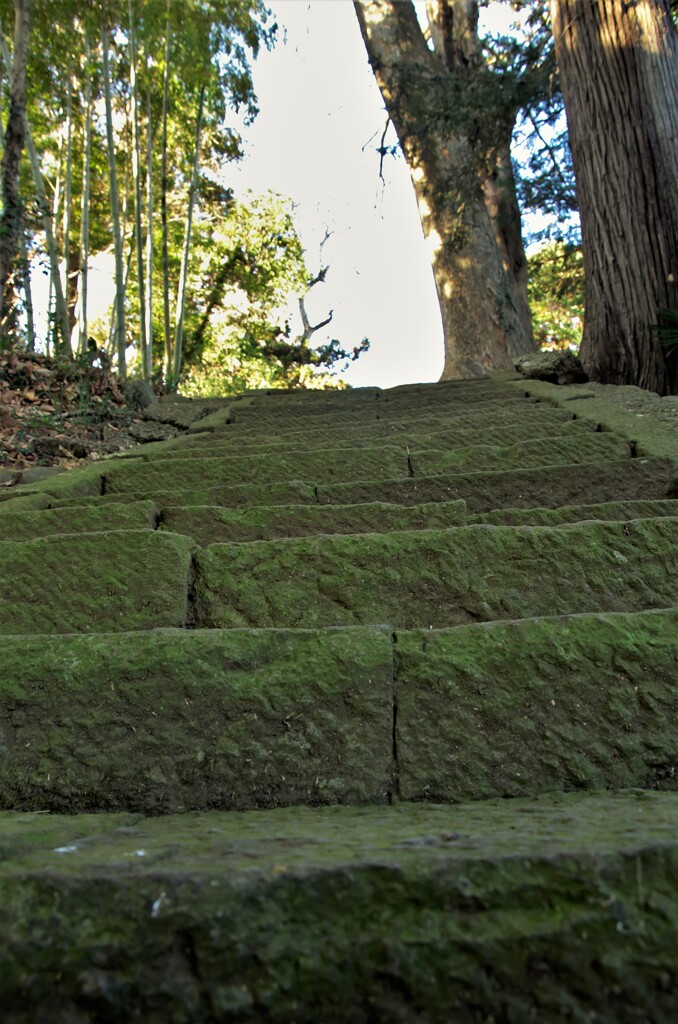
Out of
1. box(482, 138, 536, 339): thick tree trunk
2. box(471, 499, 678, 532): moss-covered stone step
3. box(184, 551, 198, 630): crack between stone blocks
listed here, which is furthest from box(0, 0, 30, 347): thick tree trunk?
box(482, 138, 536, 339): thick tree trunk

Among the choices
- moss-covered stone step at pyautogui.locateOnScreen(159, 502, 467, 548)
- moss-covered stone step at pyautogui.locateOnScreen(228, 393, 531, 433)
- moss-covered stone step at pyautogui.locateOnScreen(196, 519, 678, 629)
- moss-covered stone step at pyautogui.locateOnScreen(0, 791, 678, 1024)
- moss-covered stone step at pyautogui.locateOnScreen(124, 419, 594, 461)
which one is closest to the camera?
moss-covered stone step at pyautogui.locateOnScreen(0, 791, 678, 1024)

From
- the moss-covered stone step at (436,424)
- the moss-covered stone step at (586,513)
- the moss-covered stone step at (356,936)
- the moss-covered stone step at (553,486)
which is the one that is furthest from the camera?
the moss-covered stone step at (436,424)

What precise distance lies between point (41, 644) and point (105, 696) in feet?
0.63

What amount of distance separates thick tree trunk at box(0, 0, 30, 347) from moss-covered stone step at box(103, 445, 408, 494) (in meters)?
3.20

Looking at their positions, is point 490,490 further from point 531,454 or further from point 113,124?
point 113,124

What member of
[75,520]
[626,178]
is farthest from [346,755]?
[626,178]

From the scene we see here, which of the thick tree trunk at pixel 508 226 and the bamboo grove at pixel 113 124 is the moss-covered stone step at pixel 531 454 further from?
the thick tree trunk at pixel 508 226

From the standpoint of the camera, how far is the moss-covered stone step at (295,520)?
2201 millimetres

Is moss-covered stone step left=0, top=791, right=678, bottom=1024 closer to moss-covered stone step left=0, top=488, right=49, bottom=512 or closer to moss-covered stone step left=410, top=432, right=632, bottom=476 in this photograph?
moss-covered stone step left=0, top=488, right=49, bottom=512

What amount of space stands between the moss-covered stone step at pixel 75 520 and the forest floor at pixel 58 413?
6.79ft

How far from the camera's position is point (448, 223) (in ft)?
30.0

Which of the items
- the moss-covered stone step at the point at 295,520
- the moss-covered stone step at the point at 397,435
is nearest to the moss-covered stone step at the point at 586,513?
the moss-covered stone step at the point at 295,520

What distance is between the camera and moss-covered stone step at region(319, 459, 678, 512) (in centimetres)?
247

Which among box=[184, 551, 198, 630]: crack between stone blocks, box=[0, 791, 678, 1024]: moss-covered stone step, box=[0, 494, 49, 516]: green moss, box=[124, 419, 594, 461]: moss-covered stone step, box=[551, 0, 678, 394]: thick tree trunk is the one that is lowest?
box=[0, 791, 678, 1024]: moss-covered stone step
